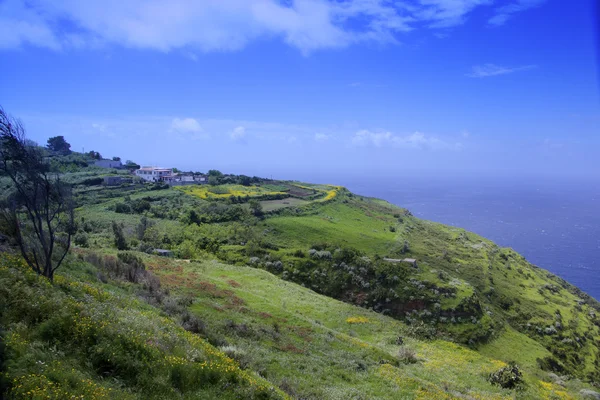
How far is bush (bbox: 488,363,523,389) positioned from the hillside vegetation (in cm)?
9

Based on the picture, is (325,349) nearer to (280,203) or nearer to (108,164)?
(280,203)

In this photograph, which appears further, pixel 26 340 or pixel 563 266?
pixel 563 266

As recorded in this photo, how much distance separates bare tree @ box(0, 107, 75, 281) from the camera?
13.1 meters

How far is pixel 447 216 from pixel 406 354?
176m

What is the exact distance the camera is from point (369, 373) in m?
16.3

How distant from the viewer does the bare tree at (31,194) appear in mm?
13117

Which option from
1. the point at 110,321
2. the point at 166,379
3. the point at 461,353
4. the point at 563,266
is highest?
the point at 110,321

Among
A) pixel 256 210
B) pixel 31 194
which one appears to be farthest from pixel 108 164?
pixel 31 194

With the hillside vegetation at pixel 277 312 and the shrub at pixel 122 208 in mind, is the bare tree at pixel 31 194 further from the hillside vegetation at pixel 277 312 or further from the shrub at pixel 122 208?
the shrub at pixel 122 208

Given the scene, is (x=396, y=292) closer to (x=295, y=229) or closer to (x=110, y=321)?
(x=295, y=229)

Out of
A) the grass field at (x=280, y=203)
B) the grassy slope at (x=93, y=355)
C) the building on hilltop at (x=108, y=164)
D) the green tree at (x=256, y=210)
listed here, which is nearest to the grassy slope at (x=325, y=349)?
the grassy slope at (x=93, y=355)

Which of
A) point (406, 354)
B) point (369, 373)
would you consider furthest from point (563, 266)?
point (369, 373)

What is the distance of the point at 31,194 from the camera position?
1398 cm

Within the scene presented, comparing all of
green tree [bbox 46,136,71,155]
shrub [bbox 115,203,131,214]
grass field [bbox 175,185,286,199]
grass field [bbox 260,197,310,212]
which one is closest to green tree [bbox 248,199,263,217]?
grass field [bbox 260,197,310,212]
